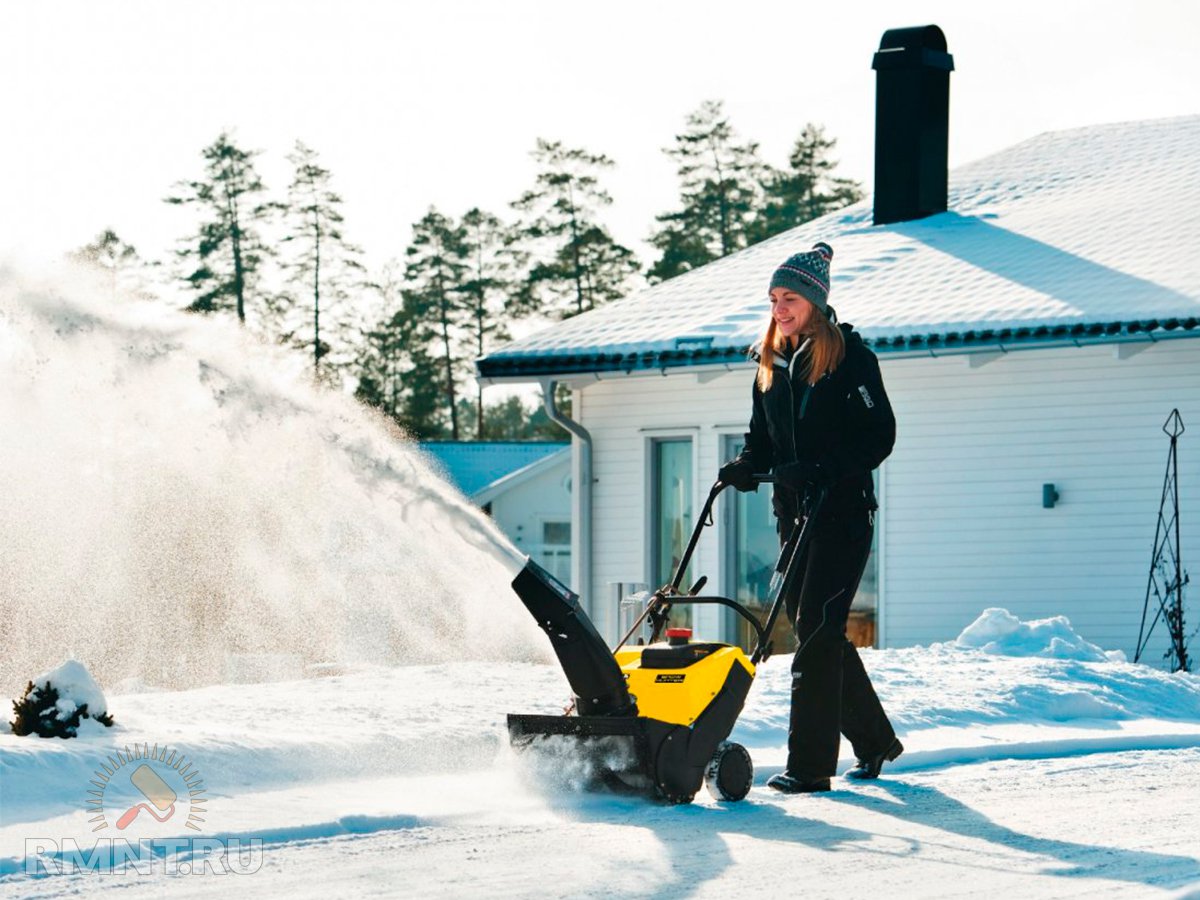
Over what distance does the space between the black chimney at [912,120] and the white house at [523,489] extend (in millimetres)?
28892

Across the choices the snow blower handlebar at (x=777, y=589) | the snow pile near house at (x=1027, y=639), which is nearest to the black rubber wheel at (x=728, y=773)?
the snow blower handlebar at (x=777, y=589)

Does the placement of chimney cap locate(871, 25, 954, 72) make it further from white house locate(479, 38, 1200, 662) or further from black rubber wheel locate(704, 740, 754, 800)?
black rubber wheel locate(704, 740, 754, 800)

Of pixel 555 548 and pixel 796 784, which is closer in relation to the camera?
pixel 796 784

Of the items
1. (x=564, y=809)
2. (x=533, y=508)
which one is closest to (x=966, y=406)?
(x=564, y=809)

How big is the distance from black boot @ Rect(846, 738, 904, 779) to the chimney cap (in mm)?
12015

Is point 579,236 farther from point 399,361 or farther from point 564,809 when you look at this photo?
point 564,809

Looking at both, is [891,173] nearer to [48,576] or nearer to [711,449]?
[711,449]

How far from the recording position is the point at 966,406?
14906 millimetres

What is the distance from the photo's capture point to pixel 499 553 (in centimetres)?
1005

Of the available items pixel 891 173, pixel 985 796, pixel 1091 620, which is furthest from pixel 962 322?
pixel 985 796

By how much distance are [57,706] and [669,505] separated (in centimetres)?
1034

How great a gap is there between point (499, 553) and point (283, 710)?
2215 millimetres

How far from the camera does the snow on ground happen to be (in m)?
5.21

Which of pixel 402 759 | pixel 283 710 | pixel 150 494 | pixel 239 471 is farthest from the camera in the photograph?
pixel 150 494
